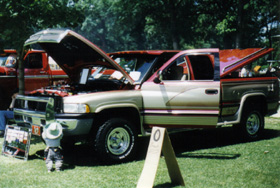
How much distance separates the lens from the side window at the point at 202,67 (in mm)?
6980

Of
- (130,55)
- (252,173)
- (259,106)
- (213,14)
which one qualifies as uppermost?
(213,14)

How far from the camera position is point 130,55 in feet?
22.7

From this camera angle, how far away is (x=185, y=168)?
5523 millimetres

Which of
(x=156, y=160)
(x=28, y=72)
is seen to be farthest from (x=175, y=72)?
(x=28, y=72)

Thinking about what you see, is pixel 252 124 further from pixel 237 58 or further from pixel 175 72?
pixel 175 72

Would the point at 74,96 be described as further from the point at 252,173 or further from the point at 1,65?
the point at 1,65

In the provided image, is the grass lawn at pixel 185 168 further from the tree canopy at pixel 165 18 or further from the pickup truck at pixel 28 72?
the pickup truck at pixel 28 72

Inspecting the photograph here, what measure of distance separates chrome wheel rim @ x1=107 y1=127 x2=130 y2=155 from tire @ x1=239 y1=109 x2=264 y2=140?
2.79 m

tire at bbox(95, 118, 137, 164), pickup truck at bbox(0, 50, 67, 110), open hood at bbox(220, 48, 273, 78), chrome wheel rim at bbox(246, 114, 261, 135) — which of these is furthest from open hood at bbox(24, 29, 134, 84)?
pickup truck at bbox(0, 50, 67, 110)

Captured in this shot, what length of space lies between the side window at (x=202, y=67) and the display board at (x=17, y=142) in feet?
10.9

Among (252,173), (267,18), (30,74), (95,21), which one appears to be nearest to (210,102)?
(252,173)

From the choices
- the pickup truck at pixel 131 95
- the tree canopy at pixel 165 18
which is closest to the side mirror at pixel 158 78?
the pickup truck at pixel 131 95

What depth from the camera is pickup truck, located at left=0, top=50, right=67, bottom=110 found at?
36.2ft

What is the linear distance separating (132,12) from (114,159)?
25.0 meters
